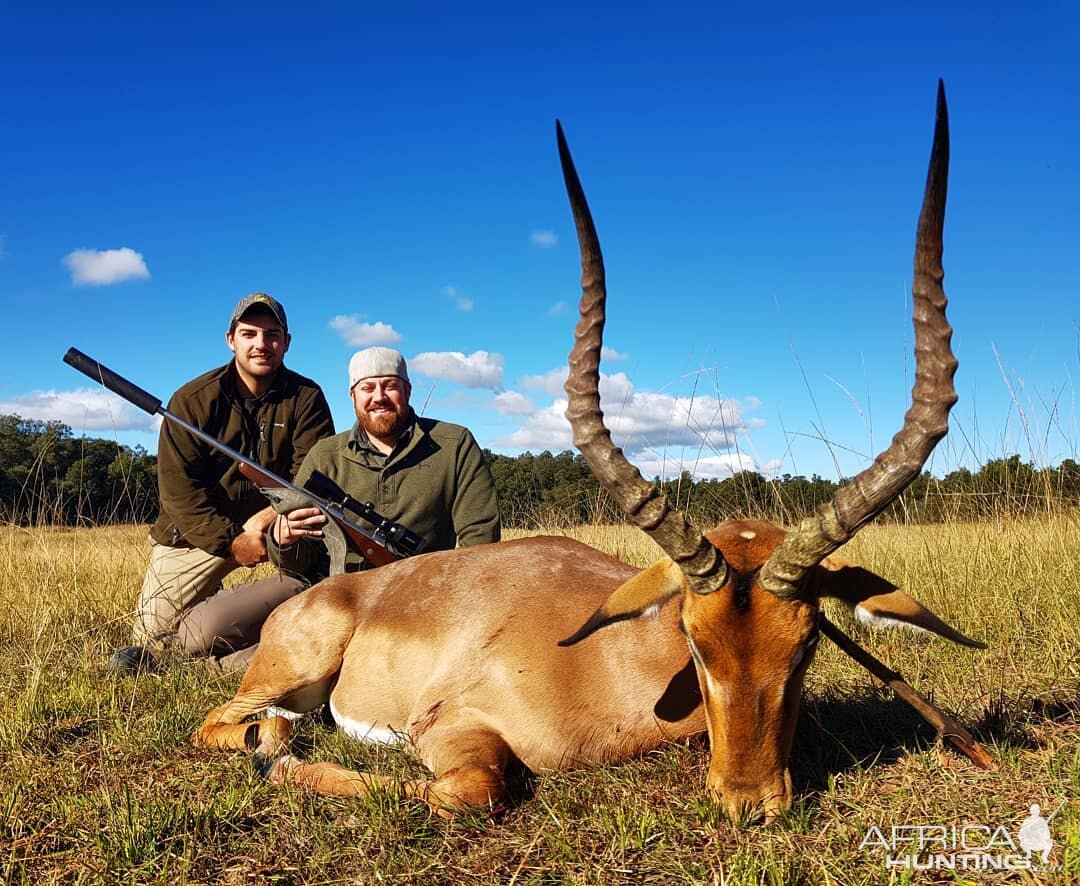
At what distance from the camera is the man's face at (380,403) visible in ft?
21.8

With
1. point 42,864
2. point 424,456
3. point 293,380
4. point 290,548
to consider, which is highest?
point 293,380

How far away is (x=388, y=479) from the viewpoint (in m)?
6.66

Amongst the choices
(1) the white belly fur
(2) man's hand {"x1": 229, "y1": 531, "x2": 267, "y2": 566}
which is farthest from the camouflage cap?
(1) the white belly fur

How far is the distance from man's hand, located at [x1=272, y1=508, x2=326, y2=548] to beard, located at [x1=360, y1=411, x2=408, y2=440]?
0.83 m

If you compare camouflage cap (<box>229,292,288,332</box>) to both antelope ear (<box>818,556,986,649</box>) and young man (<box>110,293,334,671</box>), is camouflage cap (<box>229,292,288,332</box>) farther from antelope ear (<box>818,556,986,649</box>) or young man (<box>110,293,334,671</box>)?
antelope ear (<box>818,556,986,649</box>)

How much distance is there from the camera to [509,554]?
485 centimetres

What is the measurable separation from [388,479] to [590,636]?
3.07 m

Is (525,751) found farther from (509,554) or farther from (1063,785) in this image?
(1063,785)

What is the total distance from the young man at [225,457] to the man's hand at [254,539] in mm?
10

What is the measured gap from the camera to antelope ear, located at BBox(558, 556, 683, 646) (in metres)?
3.55

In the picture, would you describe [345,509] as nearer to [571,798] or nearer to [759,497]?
Result: [571,798]

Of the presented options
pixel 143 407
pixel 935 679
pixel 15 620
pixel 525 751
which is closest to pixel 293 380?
pixel 143 407

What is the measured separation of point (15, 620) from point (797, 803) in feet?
22.9

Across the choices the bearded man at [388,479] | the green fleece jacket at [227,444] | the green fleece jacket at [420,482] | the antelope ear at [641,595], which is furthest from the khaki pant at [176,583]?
the antelope ear at [641,595]
